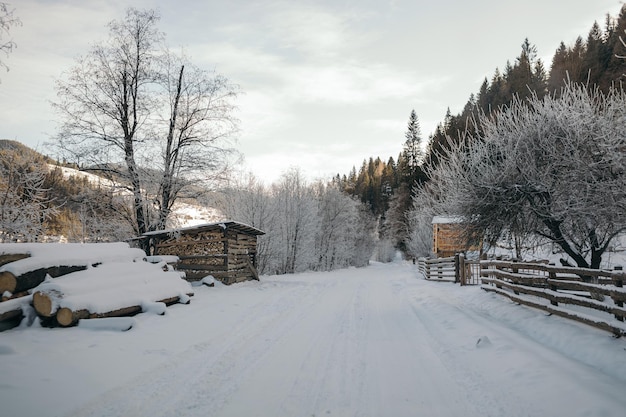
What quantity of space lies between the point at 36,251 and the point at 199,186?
410 inches

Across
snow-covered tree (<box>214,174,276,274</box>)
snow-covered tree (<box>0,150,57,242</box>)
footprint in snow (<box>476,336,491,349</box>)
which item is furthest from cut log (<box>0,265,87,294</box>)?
snow-covered tree (<box>214,174,276,274</box>)

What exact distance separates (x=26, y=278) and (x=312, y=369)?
5855mm

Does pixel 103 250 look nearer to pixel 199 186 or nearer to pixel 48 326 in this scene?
pixel 48 326

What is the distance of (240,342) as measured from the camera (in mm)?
6750

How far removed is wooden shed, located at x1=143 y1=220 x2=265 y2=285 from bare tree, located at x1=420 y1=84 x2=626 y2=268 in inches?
367

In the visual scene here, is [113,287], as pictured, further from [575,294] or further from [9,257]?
[575,294]

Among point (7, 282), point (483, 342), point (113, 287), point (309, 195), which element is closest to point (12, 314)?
point (7, 282)

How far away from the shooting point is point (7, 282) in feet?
22.5

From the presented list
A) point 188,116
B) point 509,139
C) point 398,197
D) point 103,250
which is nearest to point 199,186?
point 188,116

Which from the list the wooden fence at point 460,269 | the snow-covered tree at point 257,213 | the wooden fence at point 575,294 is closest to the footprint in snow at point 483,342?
the wooden fence at point 575,294

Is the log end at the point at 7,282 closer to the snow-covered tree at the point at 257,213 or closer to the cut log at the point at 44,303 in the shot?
the cut log at the point at 44,303

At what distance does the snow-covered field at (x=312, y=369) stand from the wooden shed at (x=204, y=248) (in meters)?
6.94

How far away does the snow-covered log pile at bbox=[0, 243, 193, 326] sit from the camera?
6.82 m

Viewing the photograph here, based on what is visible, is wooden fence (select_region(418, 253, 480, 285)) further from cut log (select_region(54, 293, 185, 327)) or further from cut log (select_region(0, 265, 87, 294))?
cut log (select_region(0, 265, 87, 294))
